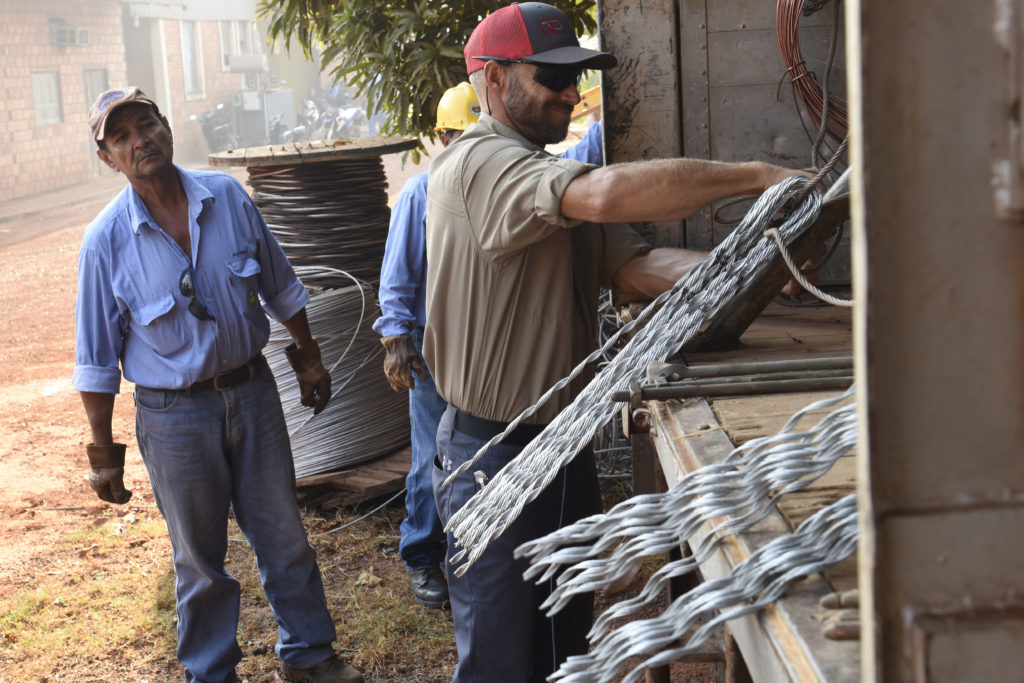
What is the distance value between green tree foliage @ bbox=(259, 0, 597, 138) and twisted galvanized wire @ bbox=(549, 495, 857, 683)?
3.87 meters

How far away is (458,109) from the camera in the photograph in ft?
14.7

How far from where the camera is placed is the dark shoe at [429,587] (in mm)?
4520

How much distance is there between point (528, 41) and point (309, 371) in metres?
2.05

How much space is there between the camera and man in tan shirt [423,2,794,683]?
2.55 metres

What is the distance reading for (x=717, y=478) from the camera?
147cm

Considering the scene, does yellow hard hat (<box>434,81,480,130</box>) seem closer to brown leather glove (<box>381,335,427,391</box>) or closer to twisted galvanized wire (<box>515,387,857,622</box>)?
brown leather glove (<box>381,335,427,391</box>)

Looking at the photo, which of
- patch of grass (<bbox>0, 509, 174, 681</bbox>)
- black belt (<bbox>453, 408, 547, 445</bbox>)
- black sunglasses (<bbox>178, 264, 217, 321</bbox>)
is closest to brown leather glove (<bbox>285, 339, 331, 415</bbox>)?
black sunglasses (<bbox>178, 264, 217, 321</bbox>)

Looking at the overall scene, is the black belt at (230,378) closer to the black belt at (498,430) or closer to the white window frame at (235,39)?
the black belt at (498,430)

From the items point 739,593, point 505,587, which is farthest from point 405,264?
point 739,593

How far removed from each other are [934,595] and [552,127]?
2.02m

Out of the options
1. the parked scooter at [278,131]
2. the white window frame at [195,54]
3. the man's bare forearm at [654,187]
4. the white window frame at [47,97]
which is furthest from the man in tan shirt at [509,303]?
the white window frame at [195,54]

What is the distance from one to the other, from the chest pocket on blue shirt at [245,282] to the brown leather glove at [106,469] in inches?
27.3

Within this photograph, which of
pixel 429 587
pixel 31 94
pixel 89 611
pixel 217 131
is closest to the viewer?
pixel 429 587

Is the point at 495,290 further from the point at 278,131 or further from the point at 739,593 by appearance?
the point at 278,131
